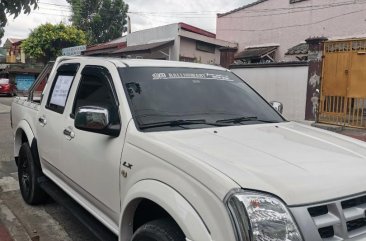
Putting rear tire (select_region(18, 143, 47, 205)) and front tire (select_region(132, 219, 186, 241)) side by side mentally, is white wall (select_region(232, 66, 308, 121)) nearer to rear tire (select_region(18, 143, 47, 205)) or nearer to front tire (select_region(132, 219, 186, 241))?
rear tire (select_region(18, 143, 47, 205))

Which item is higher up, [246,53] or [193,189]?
[246,53]

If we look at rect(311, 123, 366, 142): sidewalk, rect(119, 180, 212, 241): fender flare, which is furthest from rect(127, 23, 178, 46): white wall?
rect(119, 180, 212, 241): fender flare

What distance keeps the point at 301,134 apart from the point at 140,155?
1.27 m

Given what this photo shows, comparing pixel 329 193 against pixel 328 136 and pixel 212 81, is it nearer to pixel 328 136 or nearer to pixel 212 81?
pixel 328 136

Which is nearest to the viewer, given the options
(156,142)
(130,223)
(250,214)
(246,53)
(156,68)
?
(250,214)

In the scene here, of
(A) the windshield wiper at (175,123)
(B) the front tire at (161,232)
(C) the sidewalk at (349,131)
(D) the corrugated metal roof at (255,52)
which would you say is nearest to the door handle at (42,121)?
(A) the windshield wiper at (175,123)

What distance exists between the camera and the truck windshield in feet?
10.4

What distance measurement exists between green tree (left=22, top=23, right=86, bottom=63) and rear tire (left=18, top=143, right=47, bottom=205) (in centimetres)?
3687

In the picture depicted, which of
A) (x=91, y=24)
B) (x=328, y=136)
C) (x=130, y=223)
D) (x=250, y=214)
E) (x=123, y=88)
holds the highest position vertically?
(x=91, y=24)

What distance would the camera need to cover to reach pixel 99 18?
50.2 metres

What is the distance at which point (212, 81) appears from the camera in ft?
12.6

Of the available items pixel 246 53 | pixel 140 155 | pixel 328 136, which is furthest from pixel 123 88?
pixel 246 53

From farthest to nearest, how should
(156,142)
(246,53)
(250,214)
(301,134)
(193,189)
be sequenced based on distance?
1. (246,53)
2. (301,134)
3. (156,142)
4. (193,189)
5. (250,214)

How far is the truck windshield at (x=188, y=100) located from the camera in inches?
124
